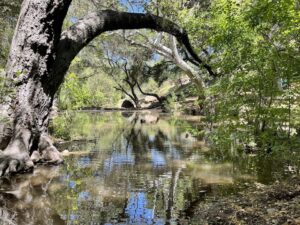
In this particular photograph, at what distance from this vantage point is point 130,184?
25.9ft

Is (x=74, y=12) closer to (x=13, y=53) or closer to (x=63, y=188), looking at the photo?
(x=13, y=53)

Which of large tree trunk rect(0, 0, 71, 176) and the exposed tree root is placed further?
large tree trunk rect(0, 0, 71, 176)

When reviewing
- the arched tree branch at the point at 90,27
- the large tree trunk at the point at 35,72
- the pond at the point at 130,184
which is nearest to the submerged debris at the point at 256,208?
the pond at the point at 130,184

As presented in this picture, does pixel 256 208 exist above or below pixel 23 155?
below

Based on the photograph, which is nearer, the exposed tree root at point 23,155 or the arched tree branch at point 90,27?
the exposed tree root at point 23,155

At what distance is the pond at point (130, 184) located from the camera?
5770 millimetres

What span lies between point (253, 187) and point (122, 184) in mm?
2529

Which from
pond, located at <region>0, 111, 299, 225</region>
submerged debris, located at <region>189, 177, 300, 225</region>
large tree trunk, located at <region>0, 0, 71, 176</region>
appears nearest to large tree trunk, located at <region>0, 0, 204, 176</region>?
large tree trunk, located at <region>0, 0, 71, 176</region>

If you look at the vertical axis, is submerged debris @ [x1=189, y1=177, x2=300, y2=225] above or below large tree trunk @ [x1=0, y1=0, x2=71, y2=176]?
below

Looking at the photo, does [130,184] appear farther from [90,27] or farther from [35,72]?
[90,27]

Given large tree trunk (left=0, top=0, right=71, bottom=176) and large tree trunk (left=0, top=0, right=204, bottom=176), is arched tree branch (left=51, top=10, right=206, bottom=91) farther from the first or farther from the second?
large tree trunk (left=0, top=0, right=71, bottom=176)

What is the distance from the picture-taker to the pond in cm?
577

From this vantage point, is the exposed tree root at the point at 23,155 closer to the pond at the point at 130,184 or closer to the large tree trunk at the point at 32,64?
the large tree trunk at the point at 32,64

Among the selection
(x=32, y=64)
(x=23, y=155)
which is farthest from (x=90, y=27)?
(x=23, y=155)
